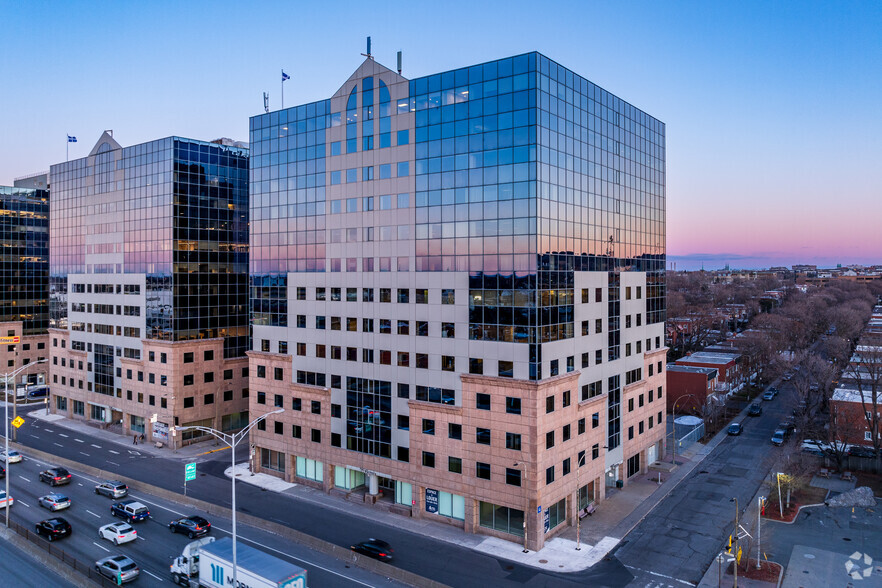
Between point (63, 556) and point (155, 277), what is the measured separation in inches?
1750

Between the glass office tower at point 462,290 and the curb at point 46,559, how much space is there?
23376 millimetres

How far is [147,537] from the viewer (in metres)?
46.3

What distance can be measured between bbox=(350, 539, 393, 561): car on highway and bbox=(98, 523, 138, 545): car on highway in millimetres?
18229

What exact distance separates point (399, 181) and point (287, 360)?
77.2ft

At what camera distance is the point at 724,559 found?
42000 mm

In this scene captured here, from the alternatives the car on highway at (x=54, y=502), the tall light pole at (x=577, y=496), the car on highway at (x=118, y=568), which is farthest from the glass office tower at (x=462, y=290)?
the car on highway at (x=118, y=568)

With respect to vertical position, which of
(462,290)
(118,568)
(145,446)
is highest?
(462,290)

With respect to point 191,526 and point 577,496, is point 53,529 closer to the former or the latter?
point 191,526

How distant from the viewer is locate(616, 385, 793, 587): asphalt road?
41250 millimetres

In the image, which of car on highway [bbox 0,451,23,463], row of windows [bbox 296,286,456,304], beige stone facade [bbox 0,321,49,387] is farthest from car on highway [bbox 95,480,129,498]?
beige stone facade [bbox 0,321,49,387]

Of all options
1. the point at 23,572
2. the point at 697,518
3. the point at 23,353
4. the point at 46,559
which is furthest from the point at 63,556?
the point at 23,353

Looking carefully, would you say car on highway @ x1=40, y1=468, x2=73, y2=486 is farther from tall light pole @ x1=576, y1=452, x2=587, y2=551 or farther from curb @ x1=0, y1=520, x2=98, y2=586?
tall light pole @ x1=576, y1=452, x2=587, y2=551

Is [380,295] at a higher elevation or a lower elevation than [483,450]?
higher

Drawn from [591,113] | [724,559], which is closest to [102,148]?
[591,113]
